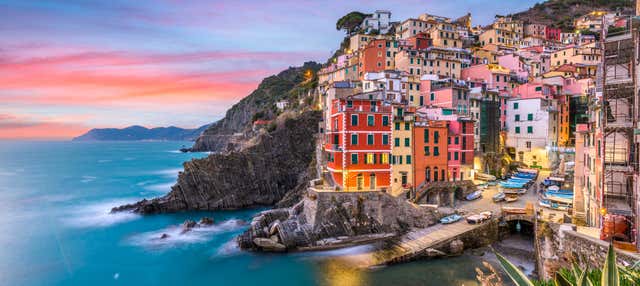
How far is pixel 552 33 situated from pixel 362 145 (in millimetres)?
84146

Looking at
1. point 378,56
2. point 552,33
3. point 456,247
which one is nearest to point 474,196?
point 456,247

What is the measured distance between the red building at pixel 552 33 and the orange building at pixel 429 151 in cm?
7322

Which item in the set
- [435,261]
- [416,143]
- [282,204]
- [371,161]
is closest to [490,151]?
[416,143]

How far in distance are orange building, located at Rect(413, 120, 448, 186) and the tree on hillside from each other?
5964 centimetres

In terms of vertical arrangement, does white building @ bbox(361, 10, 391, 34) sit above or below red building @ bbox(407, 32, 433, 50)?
above

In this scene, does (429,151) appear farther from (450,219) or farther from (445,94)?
(445,94)

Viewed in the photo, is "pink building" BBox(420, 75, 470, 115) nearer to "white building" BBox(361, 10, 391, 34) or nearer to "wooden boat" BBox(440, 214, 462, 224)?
"wooden boat" BBox(440, 214, 462, 224)

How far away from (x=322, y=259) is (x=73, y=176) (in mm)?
87455

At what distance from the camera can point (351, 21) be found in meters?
90.9

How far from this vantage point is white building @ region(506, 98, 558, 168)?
4609 cm

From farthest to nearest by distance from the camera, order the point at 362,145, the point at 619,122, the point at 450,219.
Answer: the point at 362,145, the point at 450,219, the point at 619,122

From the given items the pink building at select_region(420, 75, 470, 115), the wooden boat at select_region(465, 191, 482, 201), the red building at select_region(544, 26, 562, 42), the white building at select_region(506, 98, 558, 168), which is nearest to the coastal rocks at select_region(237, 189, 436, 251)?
the wooden boat at select_region(465, 191, 482, 201)

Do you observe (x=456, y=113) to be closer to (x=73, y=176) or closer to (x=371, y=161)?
(x=371, y=161)

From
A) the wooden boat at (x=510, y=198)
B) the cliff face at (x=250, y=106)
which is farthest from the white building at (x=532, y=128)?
the cliff face at (x=250, y=106)
